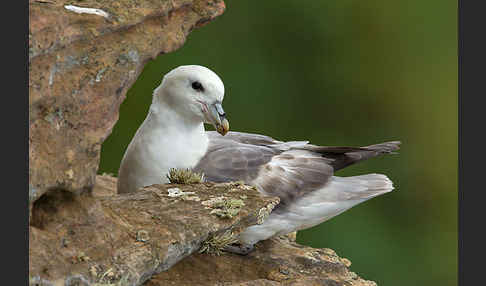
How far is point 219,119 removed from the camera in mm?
3529

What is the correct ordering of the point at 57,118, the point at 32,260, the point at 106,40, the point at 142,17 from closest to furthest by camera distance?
the point at 32,260 → the point at 57,118 → the point at 106,40 → the point at 142,17

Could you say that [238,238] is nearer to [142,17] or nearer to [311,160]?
[311,160]

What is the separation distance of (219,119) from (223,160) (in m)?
0.26

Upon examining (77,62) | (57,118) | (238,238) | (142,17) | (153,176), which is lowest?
(238,238)

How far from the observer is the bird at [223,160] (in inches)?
141

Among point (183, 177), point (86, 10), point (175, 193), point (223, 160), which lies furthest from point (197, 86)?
point (86, 10)

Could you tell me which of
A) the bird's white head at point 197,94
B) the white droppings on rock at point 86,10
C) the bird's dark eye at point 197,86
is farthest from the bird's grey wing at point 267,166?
the white droppings on rock at point 86,10

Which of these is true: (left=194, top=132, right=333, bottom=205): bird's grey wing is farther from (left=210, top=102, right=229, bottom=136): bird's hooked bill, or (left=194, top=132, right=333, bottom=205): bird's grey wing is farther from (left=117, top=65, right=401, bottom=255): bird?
(left=210, top=102, right=229, bottom=136): bird's hooked bill

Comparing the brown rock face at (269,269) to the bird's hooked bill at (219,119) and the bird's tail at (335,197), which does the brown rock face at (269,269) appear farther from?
the bird's hooked bill at (219,119)

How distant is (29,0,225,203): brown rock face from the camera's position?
2.45m

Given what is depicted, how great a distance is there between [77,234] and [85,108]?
17.4 inches

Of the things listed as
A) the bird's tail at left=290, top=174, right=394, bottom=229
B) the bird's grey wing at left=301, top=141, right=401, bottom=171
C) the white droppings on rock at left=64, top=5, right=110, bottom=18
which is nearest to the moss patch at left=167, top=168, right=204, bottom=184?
the bird's tail at left=290, top=174, right=394, bottom=229

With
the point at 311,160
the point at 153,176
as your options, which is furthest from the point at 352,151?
the point at 153,176

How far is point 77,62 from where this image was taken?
263 centimetres
